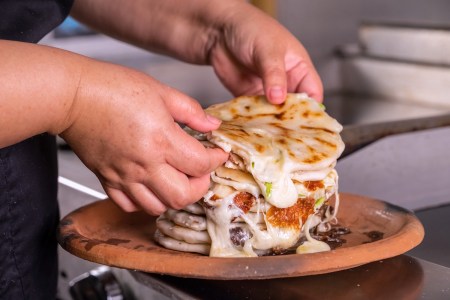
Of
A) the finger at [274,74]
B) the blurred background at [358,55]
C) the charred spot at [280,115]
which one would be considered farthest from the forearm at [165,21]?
the blurred background at [358,55]

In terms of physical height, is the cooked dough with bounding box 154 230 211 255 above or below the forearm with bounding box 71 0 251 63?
below

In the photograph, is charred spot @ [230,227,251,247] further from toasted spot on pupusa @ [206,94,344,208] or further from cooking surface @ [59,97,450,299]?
cooking surface @ [59,97,450,299]

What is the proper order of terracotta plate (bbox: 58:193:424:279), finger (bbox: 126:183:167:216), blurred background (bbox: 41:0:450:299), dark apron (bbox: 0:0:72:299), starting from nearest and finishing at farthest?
terracotta plate (bbox: 58:193:424:279) < finger (bbox: 126:183:167:216) < dark apron (bbox: 0:0:72:299) < blurred background (bbox: 41:0:450:299)

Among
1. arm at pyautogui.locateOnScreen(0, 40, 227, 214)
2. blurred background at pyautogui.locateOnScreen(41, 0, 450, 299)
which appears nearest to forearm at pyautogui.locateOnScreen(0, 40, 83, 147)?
arm at pyautogui.locateOnScreen(0, 40, 227, 214)

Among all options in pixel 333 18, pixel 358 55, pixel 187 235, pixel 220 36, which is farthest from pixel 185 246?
pixel 333 18

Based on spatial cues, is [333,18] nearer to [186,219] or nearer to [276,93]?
[276,93]

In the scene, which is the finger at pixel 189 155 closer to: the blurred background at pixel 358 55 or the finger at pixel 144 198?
the finger at pixel 144 198
